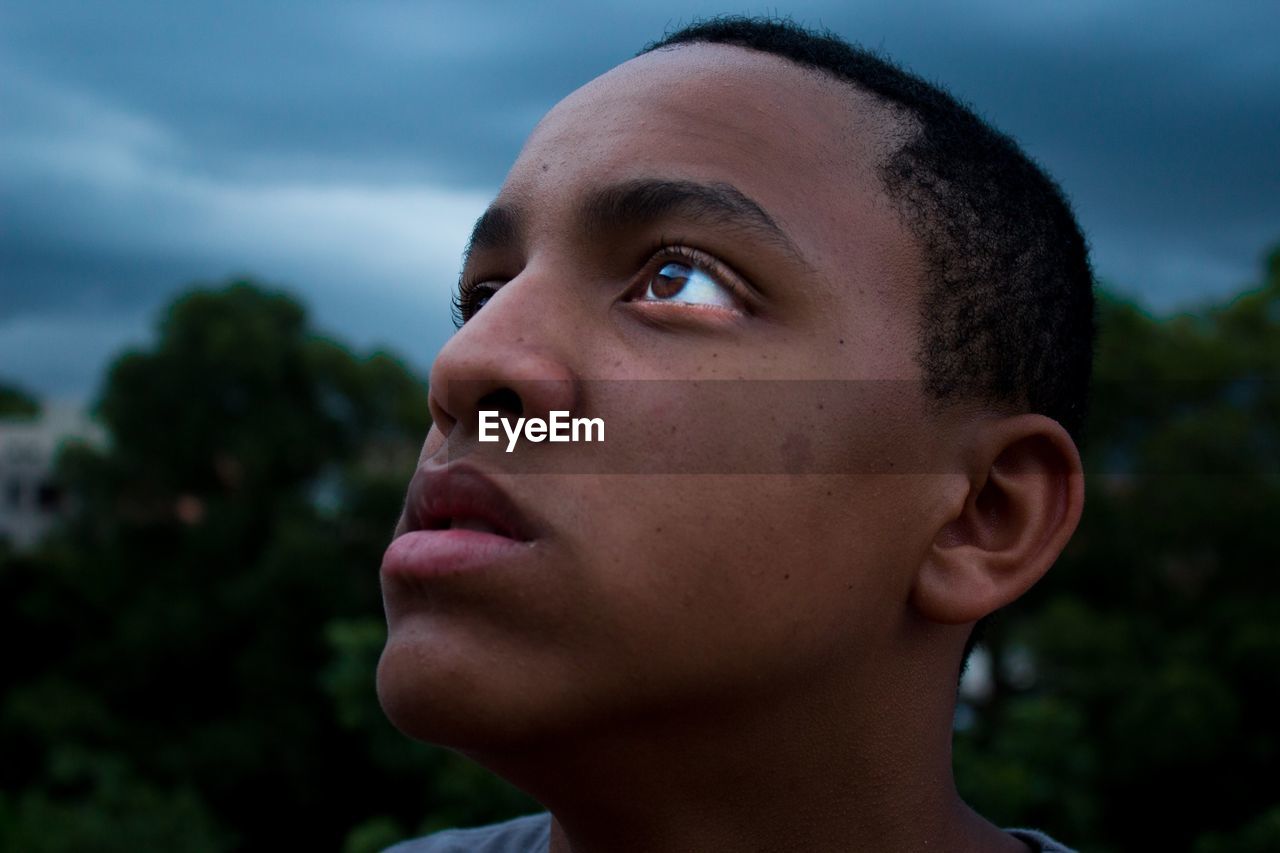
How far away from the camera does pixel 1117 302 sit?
10242 millimetres

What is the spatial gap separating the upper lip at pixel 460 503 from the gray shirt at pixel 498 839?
3.11 ft

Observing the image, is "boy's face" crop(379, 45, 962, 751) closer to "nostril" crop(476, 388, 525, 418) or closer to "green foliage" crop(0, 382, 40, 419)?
"nostril" crop(476, 388, 525, 418)

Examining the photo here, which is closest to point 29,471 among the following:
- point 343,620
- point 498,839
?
point 343,620

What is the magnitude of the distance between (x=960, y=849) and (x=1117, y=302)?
9045mm

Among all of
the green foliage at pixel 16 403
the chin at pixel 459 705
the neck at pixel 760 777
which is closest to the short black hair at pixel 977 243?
the neck at pixel 760 777

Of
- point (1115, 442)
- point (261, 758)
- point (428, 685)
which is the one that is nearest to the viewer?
point (428, 685)

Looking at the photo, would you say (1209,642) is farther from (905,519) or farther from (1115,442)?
(905,519)

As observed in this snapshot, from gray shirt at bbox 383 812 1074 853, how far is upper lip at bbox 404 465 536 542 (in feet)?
3.11

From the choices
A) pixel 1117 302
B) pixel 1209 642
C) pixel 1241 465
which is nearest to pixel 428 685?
pixel 1209 642

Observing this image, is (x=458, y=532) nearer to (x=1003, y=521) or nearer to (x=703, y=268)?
(x=703, y=268)

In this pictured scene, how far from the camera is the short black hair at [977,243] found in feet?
6.72

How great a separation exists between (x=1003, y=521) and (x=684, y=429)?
0.69 meters

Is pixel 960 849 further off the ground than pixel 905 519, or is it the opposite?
pixel 905 519

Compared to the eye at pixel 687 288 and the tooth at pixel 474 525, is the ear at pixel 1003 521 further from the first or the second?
the tooth at pixel 474 525
